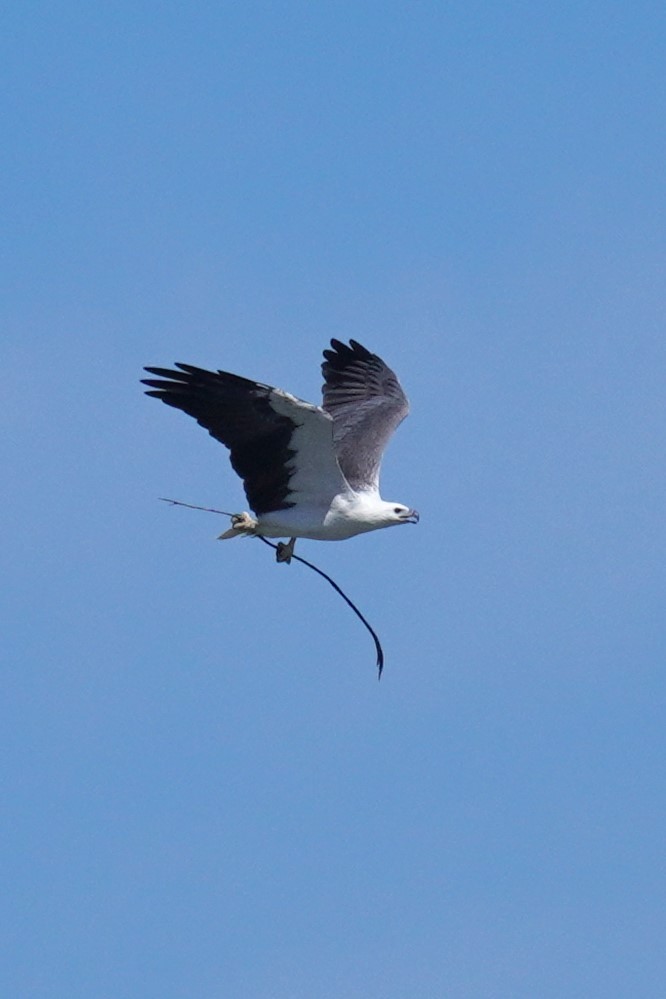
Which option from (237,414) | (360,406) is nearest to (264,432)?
(237,414)

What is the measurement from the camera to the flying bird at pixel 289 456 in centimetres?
2061

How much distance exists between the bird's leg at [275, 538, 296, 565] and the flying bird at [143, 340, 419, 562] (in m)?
0.01

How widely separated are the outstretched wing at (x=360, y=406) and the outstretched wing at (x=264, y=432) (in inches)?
75.5

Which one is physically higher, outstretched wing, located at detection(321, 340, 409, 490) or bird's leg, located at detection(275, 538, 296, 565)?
outstretched wing, located at detection(321, 340, 409, 490)

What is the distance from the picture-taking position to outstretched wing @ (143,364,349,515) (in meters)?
20.6

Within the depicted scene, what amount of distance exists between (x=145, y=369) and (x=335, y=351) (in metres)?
6.79

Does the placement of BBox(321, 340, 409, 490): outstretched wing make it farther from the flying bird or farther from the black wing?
the black wing

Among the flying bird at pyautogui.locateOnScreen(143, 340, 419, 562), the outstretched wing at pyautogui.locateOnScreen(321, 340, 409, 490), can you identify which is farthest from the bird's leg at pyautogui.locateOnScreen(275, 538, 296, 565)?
the outstretched wing at pyautogui.locateOnScreen(321, 340, 409, 490)

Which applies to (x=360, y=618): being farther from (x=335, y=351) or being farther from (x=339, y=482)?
(x=335, y=351)

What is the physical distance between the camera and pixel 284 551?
2256 cm

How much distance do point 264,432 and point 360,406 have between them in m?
5.21

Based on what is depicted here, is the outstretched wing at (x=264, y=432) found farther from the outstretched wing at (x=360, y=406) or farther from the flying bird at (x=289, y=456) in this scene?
the outstretched wing at (x=360, y=406)

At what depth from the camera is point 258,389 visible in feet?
67.2

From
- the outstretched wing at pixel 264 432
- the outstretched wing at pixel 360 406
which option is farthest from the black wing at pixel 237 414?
the outstretched wing at pixel 360 406
